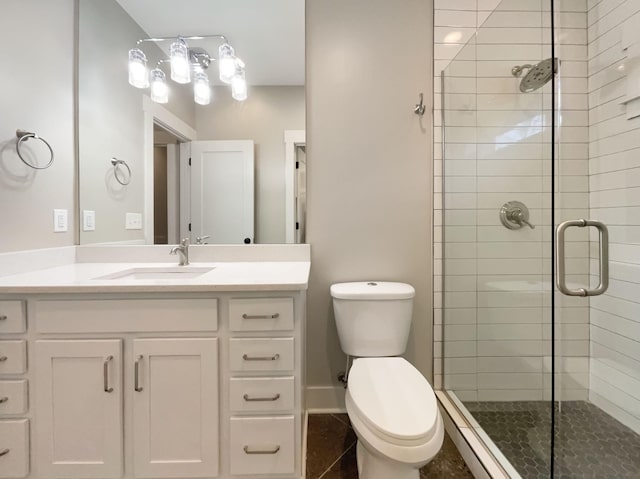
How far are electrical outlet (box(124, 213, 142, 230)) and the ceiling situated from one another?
3.10 ft

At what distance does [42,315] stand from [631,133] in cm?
253

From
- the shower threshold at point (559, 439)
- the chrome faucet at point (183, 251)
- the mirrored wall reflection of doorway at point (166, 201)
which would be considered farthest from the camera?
the mirrored wall reflection of doorway at point (166, 201)

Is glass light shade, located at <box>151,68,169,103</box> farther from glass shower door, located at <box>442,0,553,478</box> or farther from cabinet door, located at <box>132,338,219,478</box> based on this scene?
glass shower door, located at <box>442,0,553,478</box>

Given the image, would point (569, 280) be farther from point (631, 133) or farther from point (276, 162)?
point (276, 162)

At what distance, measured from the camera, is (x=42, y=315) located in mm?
1008

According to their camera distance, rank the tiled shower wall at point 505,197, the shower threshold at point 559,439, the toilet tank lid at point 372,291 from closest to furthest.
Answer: the shower threshold at point 559,439 → the tiled shower wall at point 505,197 → the toilet tank lid at point 372,291

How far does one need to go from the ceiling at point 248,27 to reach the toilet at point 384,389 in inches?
47.2

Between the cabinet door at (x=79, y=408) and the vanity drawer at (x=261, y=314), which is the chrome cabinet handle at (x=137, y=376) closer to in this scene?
the cabinet door at (x=79, y=408)

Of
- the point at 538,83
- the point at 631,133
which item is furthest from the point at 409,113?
the point at 631,133

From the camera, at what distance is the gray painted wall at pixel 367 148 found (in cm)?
157

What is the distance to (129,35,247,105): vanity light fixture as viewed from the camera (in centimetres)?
152

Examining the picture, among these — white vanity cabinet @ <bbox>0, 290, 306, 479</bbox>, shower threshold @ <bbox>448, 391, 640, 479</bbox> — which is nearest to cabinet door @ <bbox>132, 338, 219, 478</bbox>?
white vanity cabinet @ <bbox>0, 290, 306, 479</bbox>

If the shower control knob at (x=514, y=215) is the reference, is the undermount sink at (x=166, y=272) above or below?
below

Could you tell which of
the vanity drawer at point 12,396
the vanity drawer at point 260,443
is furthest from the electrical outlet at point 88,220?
the vanity drawer at point 260,443
